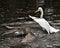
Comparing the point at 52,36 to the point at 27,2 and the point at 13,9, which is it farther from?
the point at 27,2

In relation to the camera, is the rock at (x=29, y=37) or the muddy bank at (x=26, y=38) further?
the rock at (x=29, y=37)

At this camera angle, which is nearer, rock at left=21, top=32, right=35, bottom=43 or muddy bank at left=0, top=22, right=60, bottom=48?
muddy bank at left=0, top=22, right=60, bottom=48

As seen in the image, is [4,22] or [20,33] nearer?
[20,33]

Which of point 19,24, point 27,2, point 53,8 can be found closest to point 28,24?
point 19,24

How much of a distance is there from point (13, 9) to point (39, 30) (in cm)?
519

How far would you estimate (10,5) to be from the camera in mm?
21453

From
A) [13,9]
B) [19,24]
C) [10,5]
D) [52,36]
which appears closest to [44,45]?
[52,36]

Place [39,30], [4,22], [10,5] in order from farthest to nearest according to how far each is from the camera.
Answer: [10,5], [4,22], [39,30]

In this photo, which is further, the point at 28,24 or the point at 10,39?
the point at 28,24

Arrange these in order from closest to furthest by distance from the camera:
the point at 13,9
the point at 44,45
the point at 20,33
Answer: the point at 44,45 < the point at 20,33 < the point at 13,9

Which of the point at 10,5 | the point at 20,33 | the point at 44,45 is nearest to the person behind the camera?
the point at 44,45

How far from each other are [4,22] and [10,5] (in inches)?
213

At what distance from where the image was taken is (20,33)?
46.0ft

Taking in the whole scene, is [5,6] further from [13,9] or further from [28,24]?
[28,24]
